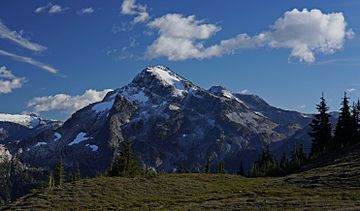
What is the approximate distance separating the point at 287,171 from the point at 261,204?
57.4 meters

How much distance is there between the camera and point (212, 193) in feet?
219

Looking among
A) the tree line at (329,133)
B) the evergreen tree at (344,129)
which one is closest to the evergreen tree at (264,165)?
the tree line at (329,133)

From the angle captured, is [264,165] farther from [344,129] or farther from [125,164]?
[125,164]

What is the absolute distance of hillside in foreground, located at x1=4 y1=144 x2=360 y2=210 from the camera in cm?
4684

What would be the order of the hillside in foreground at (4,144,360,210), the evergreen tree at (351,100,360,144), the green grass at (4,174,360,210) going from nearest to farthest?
the green grass at (4,174,360,210)
the hillside in foreground at (4,144,360,210)
the evergreen tree at (351,100,360,144)

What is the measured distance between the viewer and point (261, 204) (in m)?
45.5

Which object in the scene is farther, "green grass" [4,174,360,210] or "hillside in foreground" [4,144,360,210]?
"hillside in foreground" [4,144,360,210]

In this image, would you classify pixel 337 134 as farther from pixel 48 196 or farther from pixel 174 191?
pixel 48 196

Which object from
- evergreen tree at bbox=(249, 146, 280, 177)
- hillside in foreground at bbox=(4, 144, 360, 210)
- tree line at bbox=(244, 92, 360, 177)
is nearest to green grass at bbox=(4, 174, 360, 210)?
hillside in foreground at bbox=(4, 144, 360, 210)

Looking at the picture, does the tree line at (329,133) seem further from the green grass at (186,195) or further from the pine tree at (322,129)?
the green grass at (186,195)

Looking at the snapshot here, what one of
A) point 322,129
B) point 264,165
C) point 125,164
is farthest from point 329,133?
point 125,164

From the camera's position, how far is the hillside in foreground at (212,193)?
46.8m

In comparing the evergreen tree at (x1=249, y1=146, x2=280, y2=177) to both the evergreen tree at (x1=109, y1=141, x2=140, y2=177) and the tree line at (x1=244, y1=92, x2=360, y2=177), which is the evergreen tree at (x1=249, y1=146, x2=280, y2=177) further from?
the evergreen tree at (x1=109, y1=141, x2=140, y2=177)

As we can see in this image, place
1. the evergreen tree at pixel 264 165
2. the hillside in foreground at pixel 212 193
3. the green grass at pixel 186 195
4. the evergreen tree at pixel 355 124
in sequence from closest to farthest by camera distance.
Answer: the green grass at pixel 186 195
the hillside in foreground at pixel 212 193
the evergreen tree at pixel 355 124
the evergreen tree at pixel 264 165
